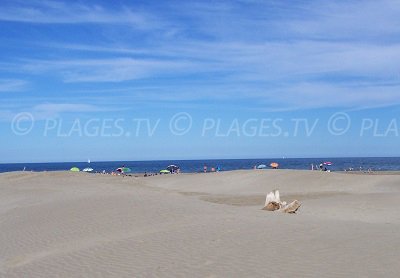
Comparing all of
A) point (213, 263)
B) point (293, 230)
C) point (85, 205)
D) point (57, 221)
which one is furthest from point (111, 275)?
point (85, 205)

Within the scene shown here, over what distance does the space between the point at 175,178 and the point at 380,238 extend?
132 feet

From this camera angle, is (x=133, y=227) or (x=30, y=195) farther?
(x=30, y=195)

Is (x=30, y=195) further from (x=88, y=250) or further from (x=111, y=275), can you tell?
(x=111, y=275)

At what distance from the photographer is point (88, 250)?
38.4 feet

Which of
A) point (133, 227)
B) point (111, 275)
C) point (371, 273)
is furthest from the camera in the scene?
point (133, 227)

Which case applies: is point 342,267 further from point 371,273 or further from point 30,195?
point 30,195

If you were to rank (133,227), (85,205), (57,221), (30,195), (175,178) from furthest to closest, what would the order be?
(175,178) < (30,195) < (85,205) < (57,221) < (133,227)

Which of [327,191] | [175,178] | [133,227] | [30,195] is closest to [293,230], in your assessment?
[133,227]

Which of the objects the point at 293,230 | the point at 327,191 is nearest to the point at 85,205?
the point at 293,230

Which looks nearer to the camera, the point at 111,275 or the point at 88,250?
the point at 111,275

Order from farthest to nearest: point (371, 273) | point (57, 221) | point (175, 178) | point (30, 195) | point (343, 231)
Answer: point (175, 178), point (30, 195), point (57, 221), point (343, 231), point (371, 273)

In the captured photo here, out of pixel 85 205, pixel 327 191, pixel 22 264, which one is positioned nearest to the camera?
pixel 22 264

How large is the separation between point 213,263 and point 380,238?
4.11 metres

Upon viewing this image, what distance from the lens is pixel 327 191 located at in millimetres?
34312
